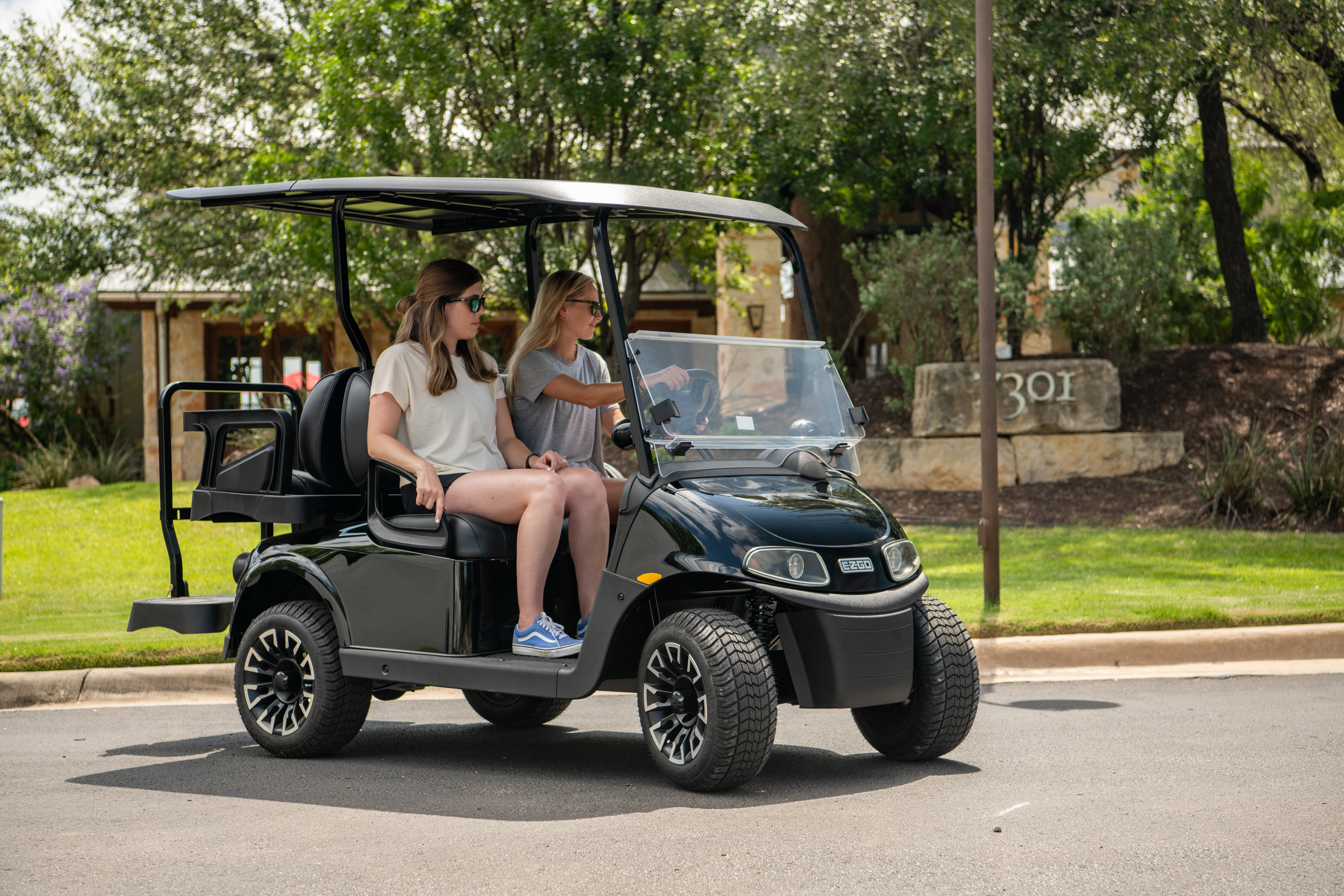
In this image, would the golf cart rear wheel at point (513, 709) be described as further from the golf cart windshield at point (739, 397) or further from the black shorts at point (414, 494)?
the golf cart windshield at point (739, 397)

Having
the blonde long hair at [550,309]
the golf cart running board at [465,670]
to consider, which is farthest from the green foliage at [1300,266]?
the golf cart running board at [465,670]

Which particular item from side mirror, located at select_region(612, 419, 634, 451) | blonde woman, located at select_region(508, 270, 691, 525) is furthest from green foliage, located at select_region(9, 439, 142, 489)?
side mirror, located at select_region(612, 419, 634, 451)

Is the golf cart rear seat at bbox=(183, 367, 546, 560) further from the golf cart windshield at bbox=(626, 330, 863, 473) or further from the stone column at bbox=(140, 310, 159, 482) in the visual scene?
the stone column at bbox=(140, 310, 159, 482)

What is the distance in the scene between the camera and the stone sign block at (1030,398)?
14.8 m

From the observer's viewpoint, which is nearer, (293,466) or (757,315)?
(293,466)

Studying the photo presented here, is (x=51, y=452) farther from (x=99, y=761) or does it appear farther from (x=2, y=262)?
(x=99, y=761)

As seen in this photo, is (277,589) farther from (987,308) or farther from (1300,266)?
(1300,266)

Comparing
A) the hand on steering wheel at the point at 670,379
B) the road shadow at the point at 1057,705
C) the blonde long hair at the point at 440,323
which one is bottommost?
the road shadow at the point at 1057,705

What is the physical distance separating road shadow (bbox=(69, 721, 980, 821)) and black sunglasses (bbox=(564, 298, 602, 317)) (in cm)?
176

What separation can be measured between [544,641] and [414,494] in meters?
0.87

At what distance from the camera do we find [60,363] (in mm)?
22859

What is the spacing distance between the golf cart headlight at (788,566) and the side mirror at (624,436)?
74 centimetres

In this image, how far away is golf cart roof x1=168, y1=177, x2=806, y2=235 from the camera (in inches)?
201

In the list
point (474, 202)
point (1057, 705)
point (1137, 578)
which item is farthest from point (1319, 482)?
point (474, 202)
